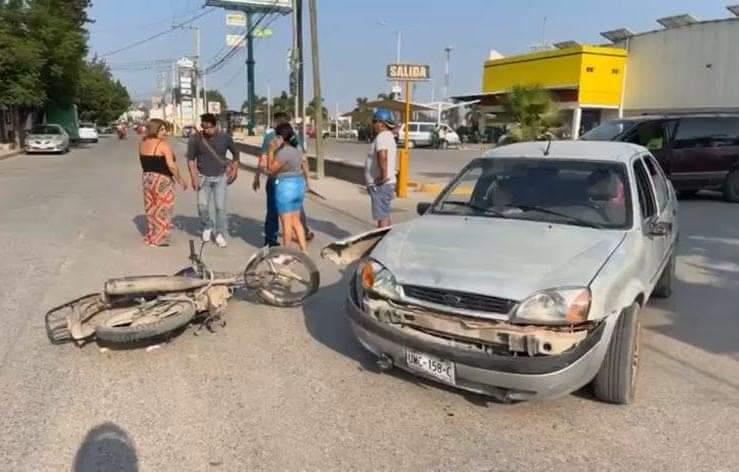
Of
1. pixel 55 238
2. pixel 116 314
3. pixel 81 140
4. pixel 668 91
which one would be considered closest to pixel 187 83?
pixel 81 140

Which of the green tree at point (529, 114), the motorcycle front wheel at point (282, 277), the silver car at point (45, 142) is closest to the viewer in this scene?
the motorcycle front wheel at point (282, 277)

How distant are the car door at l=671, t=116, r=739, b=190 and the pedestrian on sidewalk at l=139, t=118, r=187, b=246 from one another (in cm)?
1081

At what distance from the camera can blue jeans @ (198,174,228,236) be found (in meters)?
8.64

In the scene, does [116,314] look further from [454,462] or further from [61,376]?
[454,462]

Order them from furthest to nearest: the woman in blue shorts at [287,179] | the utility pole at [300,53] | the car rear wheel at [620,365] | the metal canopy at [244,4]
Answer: the metal canopy at [244,4]
the utility pole at [300,53]
the woman in blue shorts at [287,179]
the car rear wheel at [620,365]

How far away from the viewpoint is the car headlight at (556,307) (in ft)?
11.9

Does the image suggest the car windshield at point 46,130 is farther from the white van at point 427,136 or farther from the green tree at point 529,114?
the green tree at point 529,114

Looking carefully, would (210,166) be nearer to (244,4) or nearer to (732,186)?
(732,186)

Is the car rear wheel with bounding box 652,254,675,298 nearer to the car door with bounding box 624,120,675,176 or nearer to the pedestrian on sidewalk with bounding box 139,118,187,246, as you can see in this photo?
the pedestrian on sidewalk with bounding box 139,118,187,246

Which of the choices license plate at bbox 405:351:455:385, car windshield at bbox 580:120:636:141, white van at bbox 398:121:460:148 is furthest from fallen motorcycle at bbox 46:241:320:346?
white van at bbox 398:121:460:148

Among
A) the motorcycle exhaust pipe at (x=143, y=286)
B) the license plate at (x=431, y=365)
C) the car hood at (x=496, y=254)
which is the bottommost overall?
the license plate at (x=431, y=365)

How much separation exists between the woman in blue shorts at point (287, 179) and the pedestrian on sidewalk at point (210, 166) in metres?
1.33

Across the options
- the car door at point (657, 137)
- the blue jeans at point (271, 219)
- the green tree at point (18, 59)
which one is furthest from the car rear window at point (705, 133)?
the green tree at point (18, 59)

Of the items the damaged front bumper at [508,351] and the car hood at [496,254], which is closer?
the damaged front bumper at [508,351]
